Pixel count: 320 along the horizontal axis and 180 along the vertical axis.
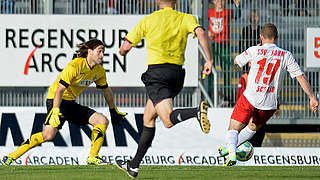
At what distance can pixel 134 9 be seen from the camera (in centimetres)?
1553

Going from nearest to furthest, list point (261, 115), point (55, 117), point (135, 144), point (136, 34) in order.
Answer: point (136, 34), point (261, 115), point (55, 117), point (135, 144)

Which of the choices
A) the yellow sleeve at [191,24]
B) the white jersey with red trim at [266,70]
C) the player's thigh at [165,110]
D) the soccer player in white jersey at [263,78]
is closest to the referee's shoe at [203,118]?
the player's thigh at [165,110]

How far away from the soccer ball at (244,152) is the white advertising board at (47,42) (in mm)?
4590

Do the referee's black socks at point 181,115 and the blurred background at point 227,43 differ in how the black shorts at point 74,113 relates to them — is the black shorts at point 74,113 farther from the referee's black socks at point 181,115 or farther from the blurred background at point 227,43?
the blurred background at point 227,43

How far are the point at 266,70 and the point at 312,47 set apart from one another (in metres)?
5.86

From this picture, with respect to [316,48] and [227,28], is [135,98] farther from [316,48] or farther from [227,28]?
[316,48]

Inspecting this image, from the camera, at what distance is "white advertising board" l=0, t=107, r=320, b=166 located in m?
14.7

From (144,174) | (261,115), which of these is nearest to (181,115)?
(144,174)

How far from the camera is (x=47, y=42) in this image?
1547cm

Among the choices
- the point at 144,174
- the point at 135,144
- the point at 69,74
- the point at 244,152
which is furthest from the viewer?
the point at 135,144

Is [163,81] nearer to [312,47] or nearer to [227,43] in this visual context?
[227,43]

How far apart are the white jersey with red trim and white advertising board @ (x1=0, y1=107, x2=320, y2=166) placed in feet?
14.6

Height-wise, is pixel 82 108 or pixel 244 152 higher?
pixel 82 108

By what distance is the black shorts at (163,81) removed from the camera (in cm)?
863
